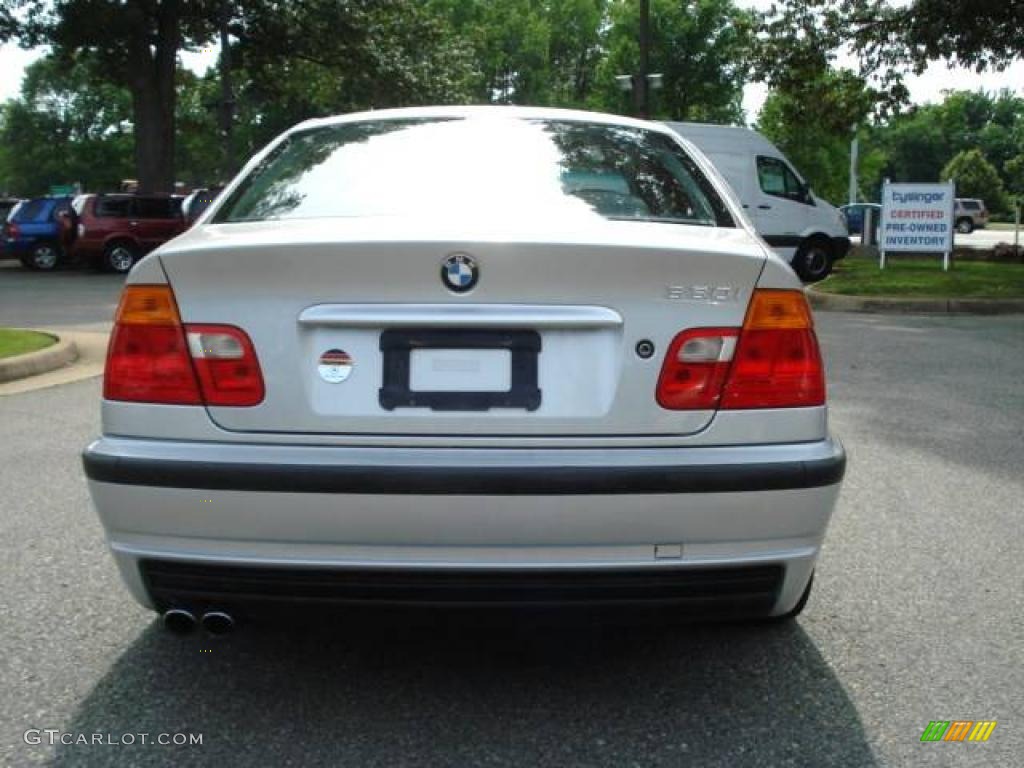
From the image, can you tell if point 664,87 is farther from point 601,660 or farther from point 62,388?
point 601,660

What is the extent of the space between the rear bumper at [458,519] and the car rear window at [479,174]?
2.40 ft

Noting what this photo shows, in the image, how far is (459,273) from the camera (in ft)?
8.16

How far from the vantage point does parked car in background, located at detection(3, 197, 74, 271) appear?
23.4m

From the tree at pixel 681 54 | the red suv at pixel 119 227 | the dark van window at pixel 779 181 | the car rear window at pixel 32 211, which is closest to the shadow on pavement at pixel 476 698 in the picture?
the dark van window at pixel 779 181

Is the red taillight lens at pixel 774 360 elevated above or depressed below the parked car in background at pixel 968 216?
below

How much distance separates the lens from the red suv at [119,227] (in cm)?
2241

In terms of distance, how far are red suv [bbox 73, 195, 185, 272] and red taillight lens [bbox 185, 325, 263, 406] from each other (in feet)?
68.0

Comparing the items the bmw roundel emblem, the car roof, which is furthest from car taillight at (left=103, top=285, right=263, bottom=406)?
the car roof

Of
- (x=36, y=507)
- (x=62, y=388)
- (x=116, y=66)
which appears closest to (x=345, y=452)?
(x=36, y=507)

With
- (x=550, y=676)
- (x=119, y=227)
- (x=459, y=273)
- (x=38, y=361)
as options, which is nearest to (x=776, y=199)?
(x=38, y=361)

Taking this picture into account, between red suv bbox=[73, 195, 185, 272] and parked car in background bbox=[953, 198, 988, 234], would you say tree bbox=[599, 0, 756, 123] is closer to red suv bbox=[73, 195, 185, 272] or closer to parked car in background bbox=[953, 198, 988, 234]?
parked car in background bbox=[953, 198, 988, 234]

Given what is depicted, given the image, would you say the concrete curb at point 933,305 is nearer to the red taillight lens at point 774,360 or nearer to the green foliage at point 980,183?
the red taillight lens at point 774,360

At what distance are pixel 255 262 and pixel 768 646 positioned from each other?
1834 mm

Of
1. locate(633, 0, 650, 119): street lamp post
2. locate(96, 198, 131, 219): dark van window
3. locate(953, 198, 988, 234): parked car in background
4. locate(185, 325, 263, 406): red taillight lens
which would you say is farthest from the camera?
locate(953, 198, 988, 234): parked car in background
